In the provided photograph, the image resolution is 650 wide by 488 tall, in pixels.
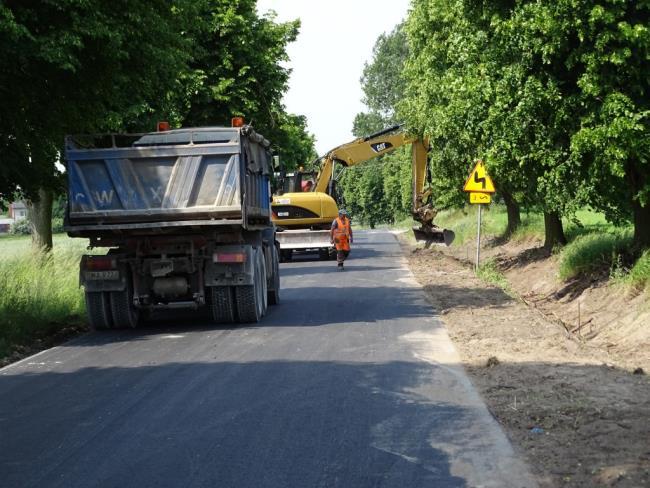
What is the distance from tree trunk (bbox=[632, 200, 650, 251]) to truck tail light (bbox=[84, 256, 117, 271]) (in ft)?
29.2

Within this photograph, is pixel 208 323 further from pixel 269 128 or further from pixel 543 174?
pixel 269 128

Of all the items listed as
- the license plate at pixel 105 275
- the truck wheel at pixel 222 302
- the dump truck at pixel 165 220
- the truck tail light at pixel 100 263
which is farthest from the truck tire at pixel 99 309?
the truck wheel at pixel 222 302

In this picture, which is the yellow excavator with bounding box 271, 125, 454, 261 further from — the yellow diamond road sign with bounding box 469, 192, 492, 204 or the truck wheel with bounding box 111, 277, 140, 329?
the truck wheel with bounding box 111, 277, 140, 329

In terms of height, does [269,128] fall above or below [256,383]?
above

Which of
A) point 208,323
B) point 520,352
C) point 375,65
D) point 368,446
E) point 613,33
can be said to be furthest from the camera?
point 375,65

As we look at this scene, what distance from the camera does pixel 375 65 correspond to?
79750mm

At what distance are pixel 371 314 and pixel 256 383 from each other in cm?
613

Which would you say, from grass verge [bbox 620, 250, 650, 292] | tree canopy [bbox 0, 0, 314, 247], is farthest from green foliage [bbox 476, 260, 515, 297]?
tree canopy [bbox 0, 0, 314, 247]

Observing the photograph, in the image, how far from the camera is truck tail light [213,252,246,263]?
1370 centimetres

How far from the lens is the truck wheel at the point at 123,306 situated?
13922 millimetres

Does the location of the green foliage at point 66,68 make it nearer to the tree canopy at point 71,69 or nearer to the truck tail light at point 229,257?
the tree canopy at point 71,69

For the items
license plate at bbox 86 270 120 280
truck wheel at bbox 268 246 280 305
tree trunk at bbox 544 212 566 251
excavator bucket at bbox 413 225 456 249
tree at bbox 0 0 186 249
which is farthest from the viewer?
excavator bucket at bbox 413 225 456 249

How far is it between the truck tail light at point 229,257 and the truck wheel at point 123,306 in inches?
58.8

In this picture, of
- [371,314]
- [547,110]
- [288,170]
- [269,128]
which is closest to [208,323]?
[371,314]
